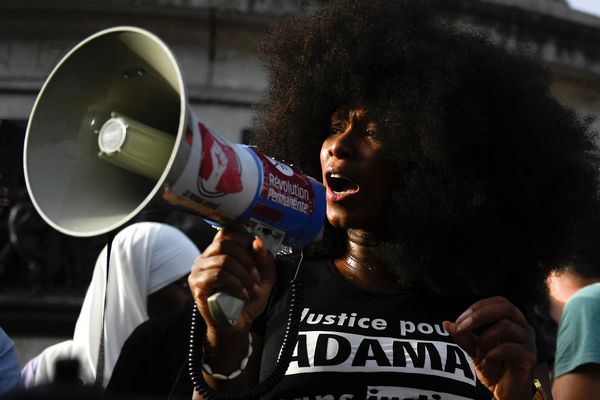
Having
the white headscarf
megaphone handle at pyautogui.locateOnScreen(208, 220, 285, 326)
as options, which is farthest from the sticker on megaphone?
the white headscarf

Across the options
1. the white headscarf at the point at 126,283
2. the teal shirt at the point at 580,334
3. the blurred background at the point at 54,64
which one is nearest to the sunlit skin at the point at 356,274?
the teal shirt at the point at 580,334

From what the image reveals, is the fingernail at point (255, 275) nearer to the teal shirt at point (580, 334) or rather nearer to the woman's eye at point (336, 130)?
the woman's eye at point (336, 130)

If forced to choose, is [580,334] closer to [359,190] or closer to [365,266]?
[365,266]

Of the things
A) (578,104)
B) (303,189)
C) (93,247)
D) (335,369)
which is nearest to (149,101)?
(303,189)

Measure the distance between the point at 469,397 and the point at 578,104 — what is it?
5755 millimetres

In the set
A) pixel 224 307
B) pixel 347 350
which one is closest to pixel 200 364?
pixel 224 307

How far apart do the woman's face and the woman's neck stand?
0.05 m

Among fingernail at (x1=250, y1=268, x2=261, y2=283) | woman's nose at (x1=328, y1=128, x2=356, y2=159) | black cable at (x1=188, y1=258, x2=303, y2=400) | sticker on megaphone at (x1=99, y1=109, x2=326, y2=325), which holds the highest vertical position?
woman's nose at (x1=328, y1=128, x2=356, y2=159)

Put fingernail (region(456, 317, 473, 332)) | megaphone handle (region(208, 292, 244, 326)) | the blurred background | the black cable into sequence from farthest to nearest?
the blurred background, fingernail (region(456, 317, 473, 332)), the black cable, megaphone handle (region(208, 292, 244, 326))

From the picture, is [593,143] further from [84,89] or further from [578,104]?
[578,104]

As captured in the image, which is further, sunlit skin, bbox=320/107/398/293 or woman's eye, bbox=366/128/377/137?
woman's eye, bbox=366/128/377/137

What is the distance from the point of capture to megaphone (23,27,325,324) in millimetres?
1701

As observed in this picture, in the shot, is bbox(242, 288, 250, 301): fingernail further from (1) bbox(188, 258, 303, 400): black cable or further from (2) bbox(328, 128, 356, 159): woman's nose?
(2) bbox(328, 128, 356, 159): woman's nose

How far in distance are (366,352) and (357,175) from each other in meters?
0.49
